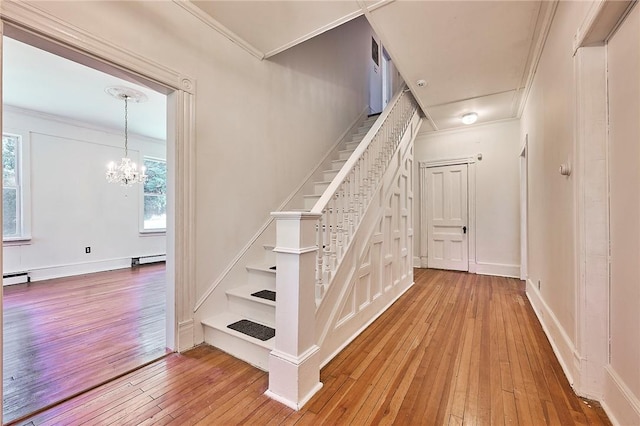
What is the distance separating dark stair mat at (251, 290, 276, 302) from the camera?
2388 millimetres

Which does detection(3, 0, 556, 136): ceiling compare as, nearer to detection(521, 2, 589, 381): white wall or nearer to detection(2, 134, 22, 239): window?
detection(521, 2, 589, 381): white wall

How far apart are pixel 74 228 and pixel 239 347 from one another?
16.0 feet

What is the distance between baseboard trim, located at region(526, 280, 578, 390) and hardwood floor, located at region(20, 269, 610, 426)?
0.06 m

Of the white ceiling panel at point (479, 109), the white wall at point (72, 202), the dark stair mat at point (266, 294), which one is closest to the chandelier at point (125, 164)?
the white wall at point (72, 202)

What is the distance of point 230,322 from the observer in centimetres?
232

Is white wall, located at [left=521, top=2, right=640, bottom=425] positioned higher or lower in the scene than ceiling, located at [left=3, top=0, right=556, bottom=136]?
lower

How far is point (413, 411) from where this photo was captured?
5.07 ft

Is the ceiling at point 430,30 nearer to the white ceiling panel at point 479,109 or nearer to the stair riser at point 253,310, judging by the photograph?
the white ceiling panel at point 479,109

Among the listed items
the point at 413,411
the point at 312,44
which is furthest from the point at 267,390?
the point at 312,44

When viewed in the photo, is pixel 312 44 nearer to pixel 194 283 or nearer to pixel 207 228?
pixel 207 228

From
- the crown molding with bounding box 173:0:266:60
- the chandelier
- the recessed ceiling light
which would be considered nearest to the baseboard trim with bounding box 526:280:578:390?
the recessed ceiling light

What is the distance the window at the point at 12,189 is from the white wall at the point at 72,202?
0.48ft

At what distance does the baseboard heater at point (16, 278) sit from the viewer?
4234mm

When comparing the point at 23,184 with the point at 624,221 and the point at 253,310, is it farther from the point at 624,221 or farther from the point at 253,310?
the point at 624,221
